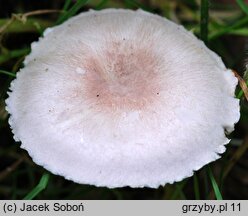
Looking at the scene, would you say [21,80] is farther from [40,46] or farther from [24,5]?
[24,5]

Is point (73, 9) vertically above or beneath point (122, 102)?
above

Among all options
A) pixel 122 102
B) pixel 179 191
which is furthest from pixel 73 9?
pixel 179 191

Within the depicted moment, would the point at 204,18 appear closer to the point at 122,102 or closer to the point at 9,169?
the point at 122,102

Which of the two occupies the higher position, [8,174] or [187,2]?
[187,2]

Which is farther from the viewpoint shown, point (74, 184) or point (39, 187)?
point (74, 184)

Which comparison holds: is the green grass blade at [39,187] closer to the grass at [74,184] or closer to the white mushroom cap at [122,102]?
the white mushroom cap at [122,102]

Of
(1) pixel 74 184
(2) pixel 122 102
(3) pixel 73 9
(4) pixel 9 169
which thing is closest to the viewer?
(2) pixel 122 102

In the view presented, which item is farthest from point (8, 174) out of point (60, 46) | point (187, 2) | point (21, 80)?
point (187, 2)

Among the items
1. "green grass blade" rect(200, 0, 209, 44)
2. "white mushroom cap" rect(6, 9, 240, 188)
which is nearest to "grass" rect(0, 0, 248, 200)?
"green grass blade" rect(200, 0, 209, 44)
